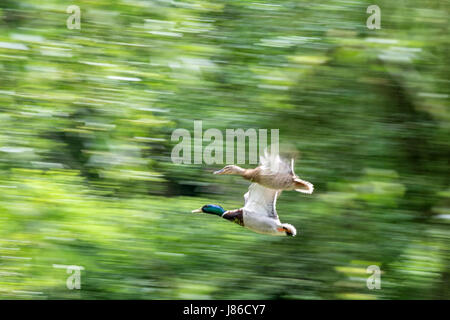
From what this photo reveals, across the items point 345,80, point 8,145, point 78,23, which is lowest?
point 8,145

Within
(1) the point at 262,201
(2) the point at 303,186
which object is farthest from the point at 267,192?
(2) the point at 303,186

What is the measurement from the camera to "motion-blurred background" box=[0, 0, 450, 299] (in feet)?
8.95

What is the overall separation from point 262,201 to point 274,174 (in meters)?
0.13

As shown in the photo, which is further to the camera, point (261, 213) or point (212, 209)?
point (212, 209)

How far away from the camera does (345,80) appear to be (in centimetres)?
277

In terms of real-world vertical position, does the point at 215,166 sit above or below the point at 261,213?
above

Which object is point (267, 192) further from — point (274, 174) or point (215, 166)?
point (215, 166)

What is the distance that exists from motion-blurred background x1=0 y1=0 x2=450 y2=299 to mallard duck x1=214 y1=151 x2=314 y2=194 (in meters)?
0.07

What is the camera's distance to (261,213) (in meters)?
2.65

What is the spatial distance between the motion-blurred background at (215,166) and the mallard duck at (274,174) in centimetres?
7

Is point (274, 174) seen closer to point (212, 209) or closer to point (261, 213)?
point (261, 213)

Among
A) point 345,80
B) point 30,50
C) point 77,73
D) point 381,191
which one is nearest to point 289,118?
point 345,80
